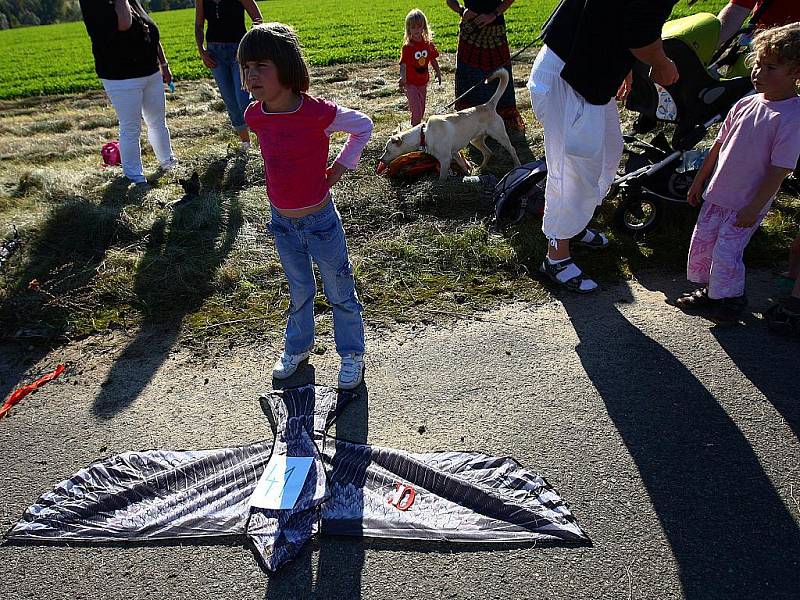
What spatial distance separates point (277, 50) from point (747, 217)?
105 inches

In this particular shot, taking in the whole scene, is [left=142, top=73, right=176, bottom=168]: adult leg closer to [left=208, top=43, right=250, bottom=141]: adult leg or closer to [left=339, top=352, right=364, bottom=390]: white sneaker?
[left=208, top=43, right=250, bottom=141]: adult leg

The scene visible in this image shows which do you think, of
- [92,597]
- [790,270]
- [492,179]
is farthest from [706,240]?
[92,597]

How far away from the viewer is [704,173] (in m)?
3.50

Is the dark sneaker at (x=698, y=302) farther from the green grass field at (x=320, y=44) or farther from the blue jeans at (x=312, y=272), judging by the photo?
the green grass field at (x=320, y=44)

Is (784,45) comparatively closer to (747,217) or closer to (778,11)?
(747,217)

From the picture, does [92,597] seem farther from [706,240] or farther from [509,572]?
[706,240]

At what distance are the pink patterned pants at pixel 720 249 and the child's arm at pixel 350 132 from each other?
217 cm

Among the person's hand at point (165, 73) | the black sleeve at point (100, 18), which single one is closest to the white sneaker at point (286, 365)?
the black sleeve at point (100, 18)

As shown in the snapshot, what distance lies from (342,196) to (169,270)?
71.8 inches

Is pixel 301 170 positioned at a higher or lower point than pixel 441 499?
higher

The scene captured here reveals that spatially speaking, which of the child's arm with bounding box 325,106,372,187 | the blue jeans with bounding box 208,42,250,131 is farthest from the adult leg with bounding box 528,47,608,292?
the blue jeans with bounding box 208,42,250,131

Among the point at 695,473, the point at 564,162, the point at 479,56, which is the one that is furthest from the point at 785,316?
the point at 479,56

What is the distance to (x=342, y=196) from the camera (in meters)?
5.54

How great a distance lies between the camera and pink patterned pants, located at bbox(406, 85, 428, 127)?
263 inches
